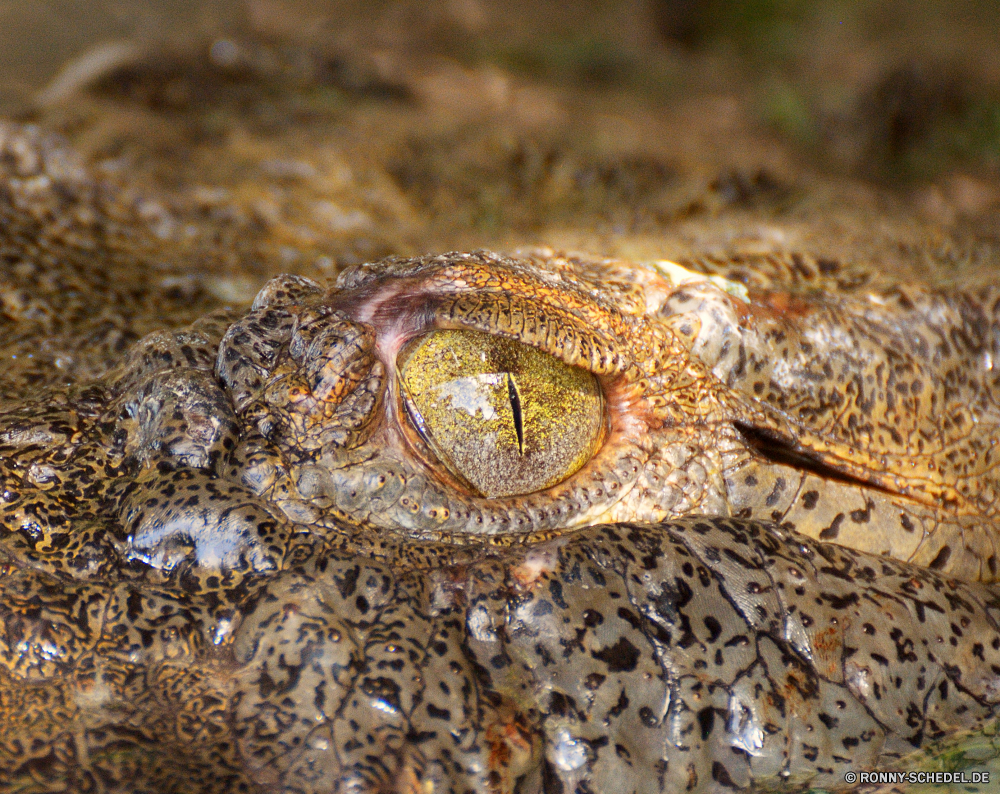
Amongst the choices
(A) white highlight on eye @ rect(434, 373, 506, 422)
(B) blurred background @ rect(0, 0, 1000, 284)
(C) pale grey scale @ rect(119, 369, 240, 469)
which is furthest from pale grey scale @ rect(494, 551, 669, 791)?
(B) blurred background @ rect(0, 0, 1000, 284)

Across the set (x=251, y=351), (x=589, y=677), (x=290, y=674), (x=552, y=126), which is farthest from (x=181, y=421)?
(x=552, y=126)

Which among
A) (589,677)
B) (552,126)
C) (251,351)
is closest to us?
(589,677)

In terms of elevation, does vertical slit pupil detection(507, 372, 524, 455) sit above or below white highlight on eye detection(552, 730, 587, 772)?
above

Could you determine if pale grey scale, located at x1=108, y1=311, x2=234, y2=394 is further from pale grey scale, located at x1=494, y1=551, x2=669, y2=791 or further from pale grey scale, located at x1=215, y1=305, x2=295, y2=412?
pale grey scale, located at x1=494, y1=551, x2=669, y2=791

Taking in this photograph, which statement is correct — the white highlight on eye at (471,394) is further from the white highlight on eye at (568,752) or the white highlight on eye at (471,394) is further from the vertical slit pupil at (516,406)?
the white highlight on eye at (568,752)

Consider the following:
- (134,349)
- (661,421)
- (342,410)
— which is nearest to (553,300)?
(661,421)

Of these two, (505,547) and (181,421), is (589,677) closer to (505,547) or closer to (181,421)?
(505,547)

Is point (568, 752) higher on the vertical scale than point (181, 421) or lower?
lower

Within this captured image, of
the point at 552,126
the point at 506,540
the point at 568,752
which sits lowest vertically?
the point at 568,752
